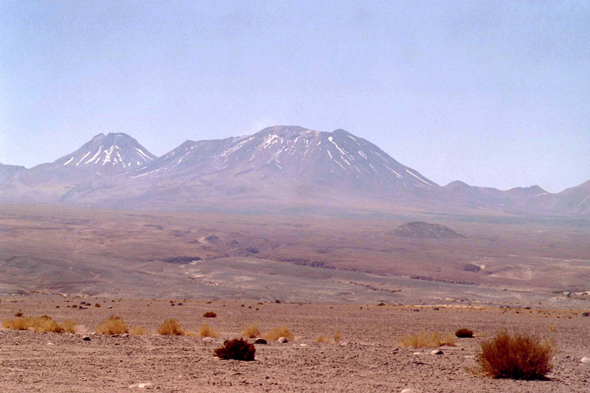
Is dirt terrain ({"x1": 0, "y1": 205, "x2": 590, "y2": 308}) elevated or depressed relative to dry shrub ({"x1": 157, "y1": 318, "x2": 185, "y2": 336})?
depressed

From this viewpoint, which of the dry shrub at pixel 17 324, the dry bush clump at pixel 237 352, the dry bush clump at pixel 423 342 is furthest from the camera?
the dry shrub at pixel 17 324

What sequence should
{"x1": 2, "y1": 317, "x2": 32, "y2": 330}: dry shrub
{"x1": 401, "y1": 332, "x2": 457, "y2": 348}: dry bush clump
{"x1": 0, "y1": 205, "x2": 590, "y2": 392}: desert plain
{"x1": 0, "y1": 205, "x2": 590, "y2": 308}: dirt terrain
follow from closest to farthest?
{"x1": 0, "y1": 205, "x2": 590, "y2": 392}: desert plain
{"x1": 401, "y1": 332, "x2": 457, "y2": 348}: dry bush clump
{"x1": 2, "y1": 317, "x2": 32, "y2": 330}: dry shrub
{"x1": 0, "y1": 205, "x2": 590, "y2": 308}: dirt terrain

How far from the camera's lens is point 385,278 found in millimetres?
70125

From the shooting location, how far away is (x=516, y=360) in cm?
814

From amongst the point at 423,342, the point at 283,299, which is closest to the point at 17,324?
the point at 423,342

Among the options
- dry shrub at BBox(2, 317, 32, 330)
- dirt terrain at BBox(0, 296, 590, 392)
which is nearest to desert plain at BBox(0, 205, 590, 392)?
dirt terrain at BBox(0, 296, 590, 392)

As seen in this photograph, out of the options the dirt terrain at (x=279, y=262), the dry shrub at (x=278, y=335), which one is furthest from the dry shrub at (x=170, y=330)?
the dirt terrain at (x=279, y=262)

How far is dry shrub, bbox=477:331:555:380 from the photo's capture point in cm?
814

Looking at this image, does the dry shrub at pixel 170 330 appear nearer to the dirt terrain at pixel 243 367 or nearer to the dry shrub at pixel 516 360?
the dirt terrain at pixel 243 367

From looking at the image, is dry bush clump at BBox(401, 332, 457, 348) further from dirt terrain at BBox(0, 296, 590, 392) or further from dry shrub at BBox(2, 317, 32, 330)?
dry shrub at BBox(2, 317, 32, 330)

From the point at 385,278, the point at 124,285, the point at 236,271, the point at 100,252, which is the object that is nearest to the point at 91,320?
the point at 124,285

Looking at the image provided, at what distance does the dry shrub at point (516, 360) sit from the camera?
8.14m

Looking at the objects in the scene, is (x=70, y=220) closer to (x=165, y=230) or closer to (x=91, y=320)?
(x=165, y=230)

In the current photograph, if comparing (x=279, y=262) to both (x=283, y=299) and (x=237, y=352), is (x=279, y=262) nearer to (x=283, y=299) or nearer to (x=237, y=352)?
(x=283, y=299)
